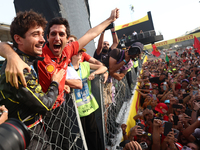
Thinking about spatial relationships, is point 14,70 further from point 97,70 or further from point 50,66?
point 97,70

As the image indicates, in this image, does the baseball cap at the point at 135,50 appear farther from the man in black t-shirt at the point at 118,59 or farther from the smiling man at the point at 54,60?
the smiling man at the point at 54,60

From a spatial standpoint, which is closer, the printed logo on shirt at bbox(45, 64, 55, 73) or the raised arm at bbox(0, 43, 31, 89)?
the raised arm at bbox(0, 43, 31, 89)

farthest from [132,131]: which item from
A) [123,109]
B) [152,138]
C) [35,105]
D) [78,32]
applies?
[78,32]

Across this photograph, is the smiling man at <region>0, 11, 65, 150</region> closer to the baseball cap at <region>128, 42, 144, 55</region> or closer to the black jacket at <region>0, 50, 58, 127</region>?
the black jacket at <region>0, 50, 58, 127</region>

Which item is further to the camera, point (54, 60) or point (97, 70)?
point (97, 70)

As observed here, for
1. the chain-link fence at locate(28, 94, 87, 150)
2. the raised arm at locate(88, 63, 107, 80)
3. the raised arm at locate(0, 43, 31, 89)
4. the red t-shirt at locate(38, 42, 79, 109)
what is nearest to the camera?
the raised arm at locate(0, 43, 31, 89)

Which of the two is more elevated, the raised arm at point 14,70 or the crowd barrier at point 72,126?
the raised arm at point 14,70

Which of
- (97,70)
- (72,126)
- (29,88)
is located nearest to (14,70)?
(29,88)

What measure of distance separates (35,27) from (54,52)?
439 millimetres

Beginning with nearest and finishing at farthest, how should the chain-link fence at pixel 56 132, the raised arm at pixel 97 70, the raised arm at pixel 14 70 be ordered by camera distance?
1. the raised arm at pixel 14 70
2. the chain-link fence at pixel 56 132
3. the raised arm at pixel 97 70

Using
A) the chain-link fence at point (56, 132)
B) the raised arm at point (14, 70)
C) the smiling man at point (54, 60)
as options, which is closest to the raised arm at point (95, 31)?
the smiling man at point (54, 60)

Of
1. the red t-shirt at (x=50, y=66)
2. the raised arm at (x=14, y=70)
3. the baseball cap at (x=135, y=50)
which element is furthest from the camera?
the baseball cap at (x=135, y=50)

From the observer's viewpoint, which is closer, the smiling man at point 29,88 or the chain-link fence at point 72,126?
the smiling man at point 29,88

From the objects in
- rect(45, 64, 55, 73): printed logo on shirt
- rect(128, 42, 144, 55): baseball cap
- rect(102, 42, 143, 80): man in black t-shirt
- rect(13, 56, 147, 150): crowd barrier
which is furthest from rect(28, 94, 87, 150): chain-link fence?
rect(128, 42, 144, 55): baseball cap
